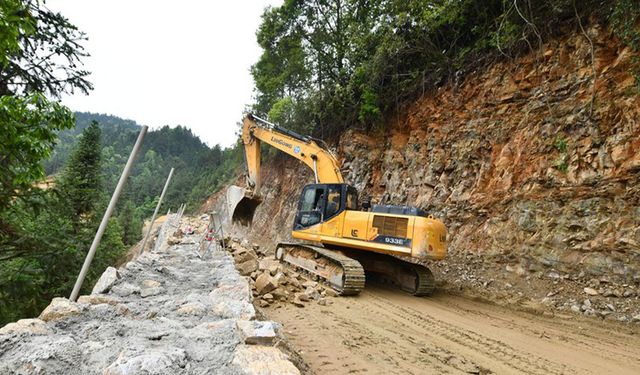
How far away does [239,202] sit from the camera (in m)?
9.41

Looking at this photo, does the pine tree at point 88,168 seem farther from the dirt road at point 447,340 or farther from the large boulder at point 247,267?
the dirt road at point 447,340

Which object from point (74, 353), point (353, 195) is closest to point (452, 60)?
point (353, 195)

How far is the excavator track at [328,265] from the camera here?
253 inches

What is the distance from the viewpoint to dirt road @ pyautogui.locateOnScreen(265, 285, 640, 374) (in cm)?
353

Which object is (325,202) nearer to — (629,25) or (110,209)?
(110,209)

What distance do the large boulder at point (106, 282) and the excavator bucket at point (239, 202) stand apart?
5.58 metres

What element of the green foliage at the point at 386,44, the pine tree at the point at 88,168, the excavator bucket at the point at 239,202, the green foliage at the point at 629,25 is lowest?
the excavator bucket at the point at 239,202

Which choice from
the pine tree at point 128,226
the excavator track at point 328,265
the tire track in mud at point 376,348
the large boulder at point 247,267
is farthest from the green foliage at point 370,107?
the pine tree at point 128,226

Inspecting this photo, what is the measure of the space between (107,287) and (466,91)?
9369mm

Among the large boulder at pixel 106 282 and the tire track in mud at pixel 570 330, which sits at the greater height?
the large boulder at pixel 106 282

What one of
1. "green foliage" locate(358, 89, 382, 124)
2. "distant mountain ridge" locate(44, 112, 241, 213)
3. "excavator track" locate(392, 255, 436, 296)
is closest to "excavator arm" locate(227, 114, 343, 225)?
"excavator track" locate(392, 255, 436, 296)

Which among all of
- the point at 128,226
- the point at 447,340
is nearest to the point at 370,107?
the point at 447,340

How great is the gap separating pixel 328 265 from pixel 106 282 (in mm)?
4478

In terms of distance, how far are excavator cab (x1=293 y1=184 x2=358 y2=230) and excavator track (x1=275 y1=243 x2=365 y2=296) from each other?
69 centimetres
